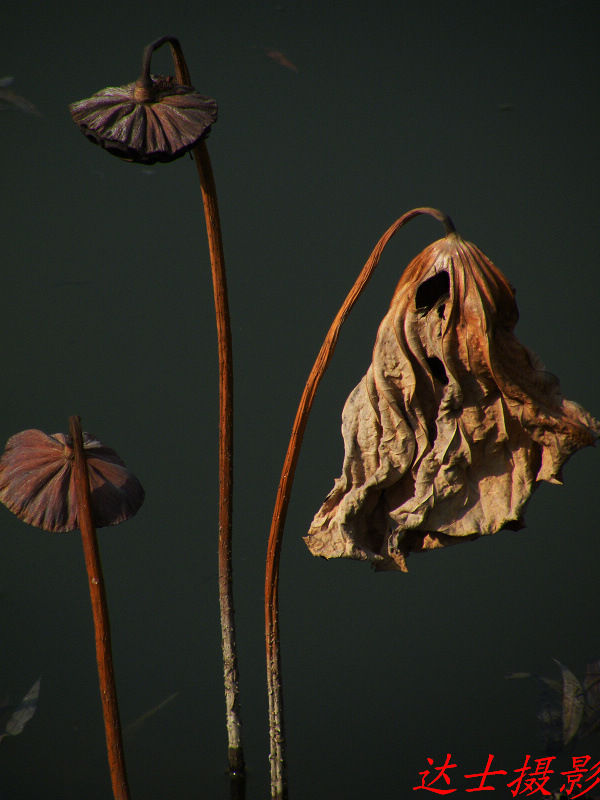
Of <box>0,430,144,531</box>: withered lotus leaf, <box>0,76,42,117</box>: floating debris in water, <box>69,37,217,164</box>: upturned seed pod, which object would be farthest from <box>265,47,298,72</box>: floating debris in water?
<box>0,430,144,531</box>: withered lotus leaf

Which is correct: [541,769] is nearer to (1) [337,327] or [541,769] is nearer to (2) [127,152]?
(1) [337,327]

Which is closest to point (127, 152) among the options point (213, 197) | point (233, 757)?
point (213, 197)

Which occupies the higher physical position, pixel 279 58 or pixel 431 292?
pixel 279 58

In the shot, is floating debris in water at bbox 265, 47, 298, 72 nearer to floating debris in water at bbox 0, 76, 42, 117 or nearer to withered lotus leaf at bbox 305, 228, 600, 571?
floating debris in water at bbox 0, 76, 42, 117

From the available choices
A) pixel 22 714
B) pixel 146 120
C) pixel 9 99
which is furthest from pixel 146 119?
pixel 22 714

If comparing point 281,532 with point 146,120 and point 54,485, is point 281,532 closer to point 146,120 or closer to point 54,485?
point 54,485

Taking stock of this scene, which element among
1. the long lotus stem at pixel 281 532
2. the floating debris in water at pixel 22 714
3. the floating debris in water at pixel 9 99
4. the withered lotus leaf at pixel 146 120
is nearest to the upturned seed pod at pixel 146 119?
the withered lotus leaf at pixel 146 120
